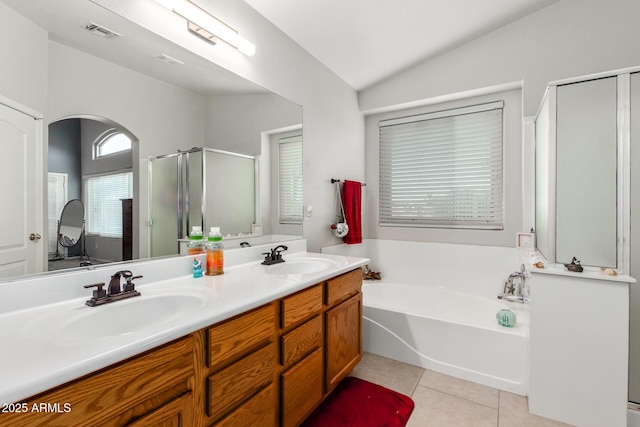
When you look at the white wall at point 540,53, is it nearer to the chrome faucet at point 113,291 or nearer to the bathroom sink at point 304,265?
the bathroom sink at point 304,265

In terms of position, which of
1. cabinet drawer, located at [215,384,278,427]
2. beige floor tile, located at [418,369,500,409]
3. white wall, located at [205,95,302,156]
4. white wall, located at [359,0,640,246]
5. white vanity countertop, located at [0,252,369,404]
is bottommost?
beige floor tile, located at [418,369,500,409]

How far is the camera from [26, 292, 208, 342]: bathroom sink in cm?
90

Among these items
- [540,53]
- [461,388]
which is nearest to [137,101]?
[461,388]

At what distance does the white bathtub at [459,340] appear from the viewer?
1976mm

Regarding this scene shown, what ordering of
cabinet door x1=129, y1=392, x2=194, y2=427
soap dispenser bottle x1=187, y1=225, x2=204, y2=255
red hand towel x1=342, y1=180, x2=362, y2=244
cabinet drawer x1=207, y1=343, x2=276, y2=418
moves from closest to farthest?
cabinet door x1=129, y1=392, x2=194, y2=427, cabinet drawer x1=207, y1=343, x2=276, y2=418, soap dispenser bottle x1=187, y1=225, x2=204, y2=255, red hand towel x1=342, y1=180, x2=362, y2=244

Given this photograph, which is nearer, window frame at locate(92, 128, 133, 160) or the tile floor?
window frame at locate(92, 128, 133, 160)

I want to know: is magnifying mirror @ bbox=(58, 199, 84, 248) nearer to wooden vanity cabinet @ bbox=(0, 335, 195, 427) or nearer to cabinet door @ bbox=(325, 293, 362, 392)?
wooden vanity cabinet @ bbox=(0, 335, 195, 427)

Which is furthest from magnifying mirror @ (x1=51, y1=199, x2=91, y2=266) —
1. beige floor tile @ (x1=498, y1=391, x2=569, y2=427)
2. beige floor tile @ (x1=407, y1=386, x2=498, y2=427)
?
beige floor tile @ (x1=498, y1=391, x2=569, y2=427)

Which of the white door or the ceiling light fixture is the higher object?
the ceiling light fixture

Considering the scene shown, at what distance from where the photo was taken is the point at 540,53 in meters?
2.49

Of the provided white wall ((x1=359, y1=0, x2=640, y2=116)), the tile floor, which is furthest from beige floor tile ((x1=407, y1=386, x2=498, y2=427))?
white wall ((x1=359, y1=0, x2=640, y2=116))

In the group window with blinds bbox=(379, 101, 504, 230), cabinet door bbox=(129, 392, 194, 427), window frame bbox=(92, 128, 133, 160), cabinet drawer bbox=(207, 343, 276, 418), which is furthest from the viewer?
window with blinds bbox=(379, 101, 504, 230)

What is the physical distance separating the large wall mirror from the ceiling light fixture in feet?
0.45

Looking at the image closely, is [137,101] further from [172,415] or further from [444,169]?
[444,169]
